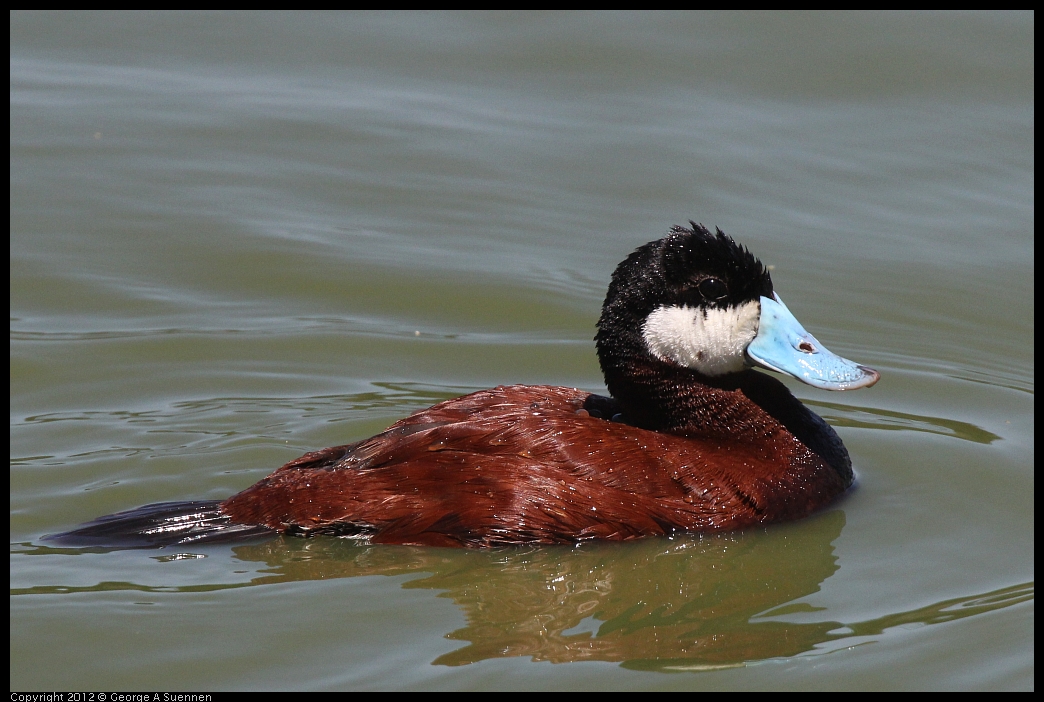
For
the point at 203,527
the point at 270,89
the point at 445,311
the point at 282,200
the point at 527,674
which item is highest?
the point at 270,89

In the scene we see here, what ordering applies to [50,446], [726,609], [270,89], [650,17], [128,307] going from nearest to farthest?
[726,609] → [50,446] → [128,307] → [270,89] → [650,17]

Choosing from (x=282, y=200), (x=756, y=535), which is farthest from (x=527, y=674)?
(x=282, y=200)

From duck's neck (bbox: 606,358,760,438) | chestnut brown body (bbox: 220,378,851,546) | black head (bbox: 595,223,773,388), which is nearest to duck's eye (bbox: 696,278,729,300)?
black head (bbox: 595,223,773,388)

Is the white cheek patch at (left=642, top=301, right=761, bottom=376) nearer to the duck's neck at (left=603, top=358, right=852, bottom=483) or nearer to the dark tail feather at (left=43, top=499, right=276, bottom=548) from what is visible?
the duck's neck at (left=603, top=358, right=852, bottom=483)

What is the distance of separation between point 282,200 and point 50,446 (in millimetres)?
3230

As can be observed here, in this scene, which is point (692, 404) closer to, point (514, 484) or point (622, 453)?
point (622, 453)

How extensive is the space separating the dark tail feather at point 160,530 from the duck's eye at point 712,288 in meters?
2.03

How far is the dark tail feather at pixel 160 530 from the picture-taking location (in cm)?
561

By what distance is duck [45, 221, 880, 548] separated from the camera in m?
5.52

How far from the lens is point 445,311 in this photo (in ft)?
27.1

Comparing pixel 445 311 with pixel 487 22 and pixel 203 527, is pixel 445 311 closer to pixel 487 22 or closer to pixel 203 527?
pixel 203 527

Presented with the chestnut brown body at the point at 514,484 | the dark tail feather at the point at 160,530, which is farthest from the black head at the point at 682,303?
the dark tail feather at the point at 160,530

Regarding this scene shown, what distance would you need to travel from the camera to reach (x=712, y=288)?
589 centimetres

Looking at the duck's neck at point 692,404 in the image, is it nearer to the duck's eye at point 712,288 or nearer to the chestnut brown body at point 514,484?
the chestnut brown body at point 514,484
